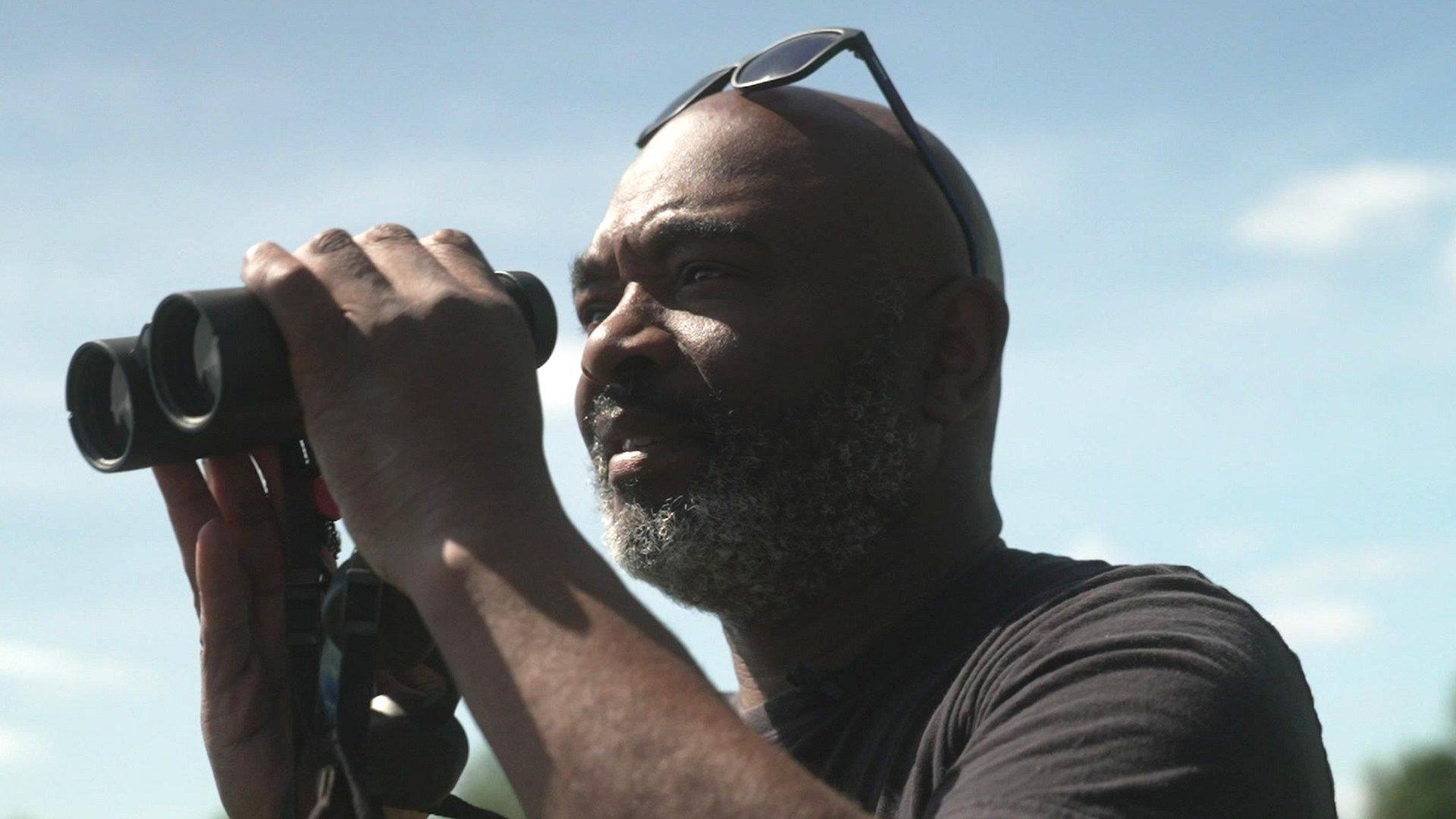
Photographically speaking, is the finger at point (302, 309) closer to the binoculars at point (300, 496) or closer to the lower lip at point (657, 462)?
the binoculars at point (300, 496)

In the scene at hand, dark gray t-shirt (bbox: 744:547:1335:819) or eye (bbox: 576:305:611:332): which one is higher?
eye (bbox: 576:305:611:332)

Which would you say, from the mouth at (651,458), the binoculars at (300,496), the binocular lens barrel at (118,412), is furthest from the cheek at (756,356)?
the binocular lens barrel at (118,412)

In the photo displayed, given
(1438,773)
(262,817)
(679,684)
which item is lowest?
(1438,773)

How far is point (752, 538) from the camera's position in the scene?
3.24m

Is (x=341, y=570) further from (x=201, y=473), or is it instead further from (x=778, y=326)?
(x=778, y=326)

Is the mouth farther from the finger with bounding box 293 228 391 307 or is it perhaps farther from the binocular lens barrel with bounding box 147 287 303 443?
the finger with bounding box 293 228 391 307

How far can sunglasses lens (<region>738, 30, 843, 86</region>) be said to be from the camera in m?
3.87

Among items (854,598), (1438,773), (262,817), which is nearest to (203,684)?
(262,817)

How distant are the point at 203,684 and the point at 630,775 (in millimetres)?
1366

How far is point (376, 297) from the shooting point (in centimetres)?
217

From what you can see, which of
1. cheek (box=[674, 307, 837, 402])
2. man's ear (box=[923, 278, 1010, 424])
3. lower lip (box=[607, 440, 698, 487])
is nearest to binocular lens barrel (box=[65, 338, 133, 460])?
lower lip (box=[607, 440, 698, 487])

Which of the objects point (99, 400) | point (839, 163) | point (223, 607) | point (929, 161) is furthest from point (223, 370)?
point (929, 161)

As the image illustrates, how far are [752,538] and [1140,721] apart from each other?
3.41 ft

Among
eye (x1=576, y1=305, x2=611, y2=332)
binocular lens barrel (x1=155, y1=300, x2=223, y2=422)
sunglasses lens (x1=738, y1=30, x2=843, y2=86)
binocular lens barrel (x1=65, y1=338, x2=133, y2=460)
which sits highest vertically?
sunglasses lens (x1=738, y1=30, x2=843, y2=86)
